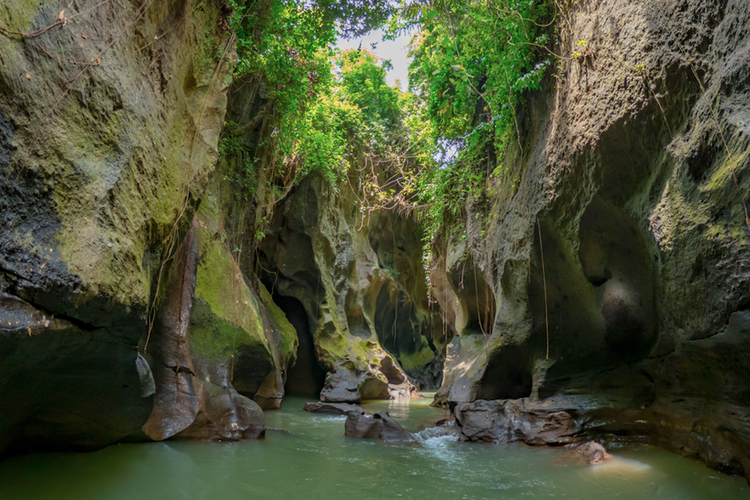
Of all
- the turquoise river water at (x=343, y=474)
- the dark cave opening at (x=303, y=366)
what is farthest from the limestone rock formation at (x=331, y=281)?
the turquoise river water at (x=343, y=474)

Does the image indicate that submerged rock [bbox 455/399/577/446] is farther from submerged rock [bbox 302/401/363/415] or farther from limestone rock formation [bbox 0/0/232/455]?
limestone rock formation [bbox 0/0/232/455]

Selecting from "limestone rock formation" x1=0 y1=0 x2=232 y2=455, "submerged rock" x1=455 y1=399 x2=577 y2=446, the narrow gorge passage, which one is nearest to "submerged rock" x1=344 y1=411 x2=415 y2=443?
the narrow gorge passage

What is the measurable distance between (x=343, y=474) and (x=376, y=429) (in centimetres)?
209

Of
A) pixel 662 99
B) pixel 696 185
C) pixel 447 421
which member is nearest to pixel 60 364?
pixel 696 185

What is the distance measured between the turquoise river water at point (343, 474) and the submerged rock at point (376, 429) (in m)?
0.62

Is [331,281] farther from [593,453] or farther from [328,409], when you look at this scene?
[593,453]

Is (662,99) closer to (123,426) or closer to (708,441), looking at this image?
(708,441)

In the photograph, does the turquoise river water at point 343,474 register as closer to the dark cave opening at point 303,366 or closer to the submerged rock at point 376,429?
the submerged rock at point 376,429

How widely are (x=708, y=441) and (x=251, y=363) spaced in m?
5.79

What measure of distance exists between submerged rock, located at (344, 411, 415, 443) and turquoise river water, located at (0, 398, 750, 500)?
2.04 feet

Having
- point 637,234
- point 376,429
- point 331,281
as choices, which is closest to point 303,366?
point 331,281

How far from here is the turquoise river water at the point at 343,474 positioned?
3064 millimetres

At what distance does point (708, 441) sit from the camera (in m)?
3.74

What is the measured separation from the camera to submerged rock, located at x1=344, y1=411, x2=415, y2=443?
608cm
